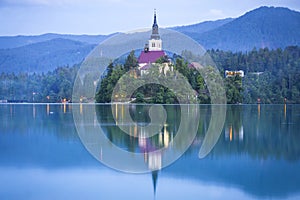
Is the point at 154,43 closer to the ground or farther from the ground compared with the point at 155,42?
closer to the ground

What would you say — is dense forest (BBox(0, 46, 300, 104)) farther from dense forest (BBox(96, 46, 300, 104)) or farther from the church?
the church

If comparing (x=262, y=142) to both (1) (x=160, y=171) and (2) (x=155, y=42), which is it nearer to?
(1) (x=160, y=171)

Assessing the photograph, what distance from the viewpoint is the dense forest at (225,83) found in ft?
160

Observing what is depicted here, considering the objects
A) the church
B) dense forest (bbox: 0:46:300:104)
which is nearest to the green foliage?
dense forest (bbox: 0:46:300:104)

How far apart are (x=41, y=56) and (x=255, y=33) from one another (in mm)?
75717

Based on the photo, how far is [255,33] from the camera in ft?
595

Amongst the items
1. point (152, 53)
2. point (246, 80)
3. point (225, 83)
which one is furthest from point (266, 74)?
point (225, 83)

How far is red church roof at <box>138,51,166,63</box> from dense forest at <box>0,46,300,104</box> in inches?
262

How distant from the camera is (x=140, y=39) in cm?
7031

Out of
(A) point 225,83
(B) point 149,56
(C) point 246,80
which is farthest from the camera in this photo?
(B) point 149,56

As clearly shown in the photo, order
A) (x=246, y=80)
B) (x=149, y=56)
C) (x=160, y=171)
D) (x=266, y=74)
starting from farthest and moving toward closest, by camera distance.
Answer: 1. (x=266, y=74)
2. (x=149, y=56)
3. (x=246, y=80)
4. (x=160, y=171)

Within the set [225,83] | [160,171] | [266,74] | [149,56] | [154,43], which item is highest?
[154,43]

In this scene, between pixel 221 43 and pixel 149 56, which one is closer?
pixel 149 56

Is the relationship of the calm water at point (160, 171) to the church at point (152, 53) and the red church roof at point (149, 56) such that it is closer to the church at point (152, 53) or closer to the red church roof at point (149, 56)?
the church at point (152, 53)
